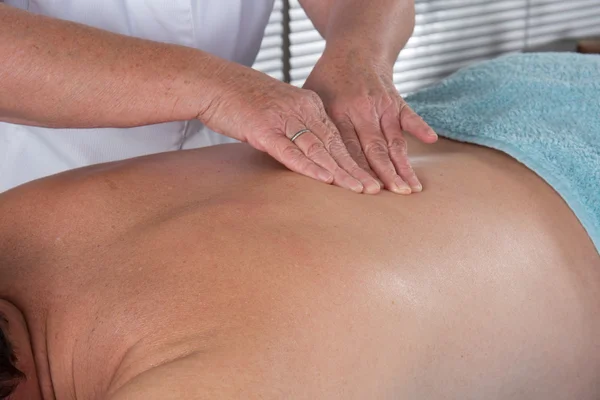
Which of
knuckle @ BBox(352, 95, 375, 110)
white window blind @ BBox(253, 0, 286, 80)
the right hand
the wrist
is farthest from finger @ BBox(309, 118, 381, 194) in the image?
white window blind @ BBox(253, 0, 286, 80)

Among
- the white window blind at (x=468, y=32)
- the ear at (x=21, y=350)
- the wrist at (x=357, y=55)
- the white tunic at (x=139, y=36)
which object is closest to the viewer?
the ear at (x=21, y=350)

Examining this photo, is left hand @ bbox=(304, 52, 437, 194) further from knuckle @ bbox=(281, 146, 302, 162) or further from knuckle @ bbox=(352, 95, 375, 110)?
knuckle @ bbox=(281, 146, 302, 162)

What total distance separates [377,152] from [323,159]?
0.38 ft

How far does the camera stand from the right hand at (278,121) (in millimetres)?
1134

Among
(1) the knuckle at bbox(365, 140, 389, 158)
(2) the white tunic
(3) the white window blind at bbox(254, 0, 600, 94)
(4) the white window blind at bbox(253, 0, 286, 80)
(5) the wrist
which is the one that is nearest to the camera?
(1) the knuckle at bbox(365, 140, 389, 158)

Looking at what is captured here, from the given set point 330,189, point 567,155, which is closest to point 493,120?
point 567,155

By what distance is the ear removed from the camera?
3.15ft

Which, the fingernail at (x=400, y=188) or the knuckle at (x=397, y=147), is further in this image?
the knuckle at (x=397, y=147)

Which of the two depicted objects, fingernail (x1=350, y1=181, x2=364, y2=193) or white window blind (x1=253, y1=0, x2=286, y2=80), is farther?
white window blind (x1=253, y1=0, x2=286, y2=80)

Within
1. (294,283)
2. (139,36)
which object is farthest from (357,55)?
(294,283)

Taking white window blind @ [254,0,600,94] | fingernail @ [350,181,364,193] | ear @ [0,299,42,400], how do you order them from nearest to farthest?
1. ear @ [0,299,42,400]
2. fingernail @ [350,181,364,193]
3. white window blind @ [254,0,600,94]

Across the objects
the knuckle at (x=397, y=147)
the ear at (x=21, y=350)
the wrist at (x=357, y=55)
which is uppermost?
the wrist at (x=357, y=55)

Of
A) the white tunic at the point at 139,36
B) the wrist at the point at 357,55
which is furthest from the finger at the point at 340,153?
the white tunic at the point at 139,36

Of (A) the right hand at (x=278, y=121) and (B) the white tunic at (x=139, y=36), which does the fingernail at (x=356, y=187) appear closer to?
(A) the right hand at (x=278, y=121)
